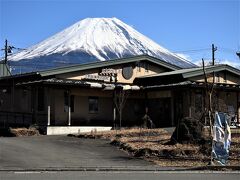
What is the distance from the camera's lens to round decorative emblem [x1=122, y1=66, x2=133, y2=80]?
1385 inches

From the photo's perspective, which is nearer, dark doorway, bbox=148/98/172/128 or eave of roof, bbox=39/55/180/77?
eave of roof, bbox=39/55/180/77

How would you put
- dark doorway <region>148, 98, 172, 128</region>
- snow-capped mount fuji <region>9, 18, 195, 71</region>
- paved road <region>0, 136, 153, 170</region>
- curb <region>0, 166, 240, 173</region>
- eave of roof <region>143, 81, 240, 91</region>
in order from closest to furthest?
curb <region>0, 166, 240, 173</region>, paved road <region>0, 136, 153, 170</region>, eave of roof <region>143, 81, 240, 91</region>, dark doorway <region>148, 98, 172, 128</region>, snow-capped mount fuji <region>9, 18, 195, 71</region>

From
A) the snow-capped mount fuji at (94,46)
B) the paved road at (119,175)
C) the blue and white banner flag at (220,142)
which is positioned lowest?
the paved road at (119,175)

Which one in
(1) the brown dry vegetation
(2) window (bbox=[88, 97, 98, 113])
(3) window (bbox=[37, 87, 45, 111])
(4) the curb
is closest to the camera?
(4) the curb

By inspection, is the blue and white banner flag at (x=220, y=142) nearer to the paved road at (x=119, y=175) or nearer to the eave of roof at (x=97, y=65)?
the paved road at (x=119, y=175)

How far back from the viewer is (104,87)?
104 feet

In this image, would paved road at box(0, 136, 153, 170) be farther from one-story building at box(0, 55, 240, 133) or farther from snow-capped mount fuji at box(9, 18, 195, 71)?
snow-capped mount fuji at box(9, 18, 195, 71)

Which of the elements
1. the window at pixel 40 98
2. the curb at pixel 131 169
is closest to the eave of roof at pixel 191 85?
the window at pixel 40 98

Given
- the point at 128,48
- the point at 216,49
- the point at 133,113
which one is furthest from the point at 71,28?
the point at 133,113

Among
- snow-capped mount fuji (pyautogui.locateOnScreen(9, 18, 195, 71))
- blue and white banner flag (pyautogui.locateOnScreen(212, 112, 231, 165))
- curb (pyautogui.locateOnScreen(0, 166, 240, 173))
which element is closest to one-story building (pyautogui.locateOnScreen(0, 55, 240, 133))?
curb (pyautogui.locateOnScreen(0, 166, 240, 173))

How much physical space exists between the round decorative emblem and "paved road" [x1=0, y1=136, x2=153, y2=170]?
12465 millimetres

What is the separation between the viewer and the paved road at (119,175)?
41.3 ft

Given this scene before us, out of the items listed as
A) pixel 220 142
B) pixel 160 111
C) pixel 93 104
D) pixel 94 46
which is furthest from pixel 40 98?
pixel 94 46

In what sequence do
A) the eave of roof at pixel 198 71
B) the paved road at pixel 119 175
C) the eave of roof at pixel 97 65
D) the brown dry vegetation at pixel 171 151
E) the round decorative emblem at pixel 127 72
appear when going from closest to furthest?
1. the paved road at pixel 119 175
2. the brown dry vegetation at pixel 171 151
3. the eave of roof at pixel 97 65
4. the eave of roof at pixel 198 71
5. the round decorative emblem at pixel 127 72
